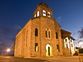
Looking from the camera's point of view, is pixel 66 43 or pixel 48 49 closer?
pixel 48 49

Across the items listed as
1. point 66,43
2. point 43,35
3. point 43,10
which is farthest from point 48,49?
point 43,10

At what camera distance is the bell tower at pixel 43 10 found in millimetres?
39906

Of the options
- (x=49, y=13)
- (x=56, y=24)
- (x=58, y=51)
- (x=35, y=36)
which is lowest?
(x=58, y=51)

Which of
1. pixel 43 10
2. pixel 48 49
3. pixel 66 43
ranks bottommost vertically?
pixel 48 49

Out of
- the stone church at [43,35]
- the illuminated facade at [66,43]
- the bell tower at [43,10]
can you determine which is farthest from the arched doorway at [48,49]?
the bell tower at [43,10]

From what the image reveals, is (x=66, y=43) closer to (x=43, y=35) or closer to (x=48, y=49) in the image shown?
(x=48, y=49)

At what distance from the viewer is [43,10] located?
1586 inches

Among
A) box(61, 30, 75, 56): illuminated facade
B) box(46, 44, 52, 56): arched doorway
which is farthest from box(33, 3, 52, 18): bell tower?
box(61, 30, 75, 56): illuminated facade

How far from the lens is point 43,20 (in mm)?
37812

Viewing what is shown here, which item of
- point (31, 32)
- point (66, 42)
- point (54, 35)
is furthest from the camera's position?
point (66, 42)

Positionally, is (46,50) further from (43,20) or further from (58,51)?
(43,20)

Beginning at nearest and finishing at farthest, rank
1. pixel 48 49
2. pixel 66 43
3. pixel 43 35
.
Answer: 1. pixel 43 35
2. pixel 48 49
3. pixel 66 43

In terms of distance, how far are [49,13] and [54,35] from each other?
A: 6566 mm

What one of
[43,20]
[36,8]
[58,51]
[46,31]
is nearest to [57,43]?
[58,51]
